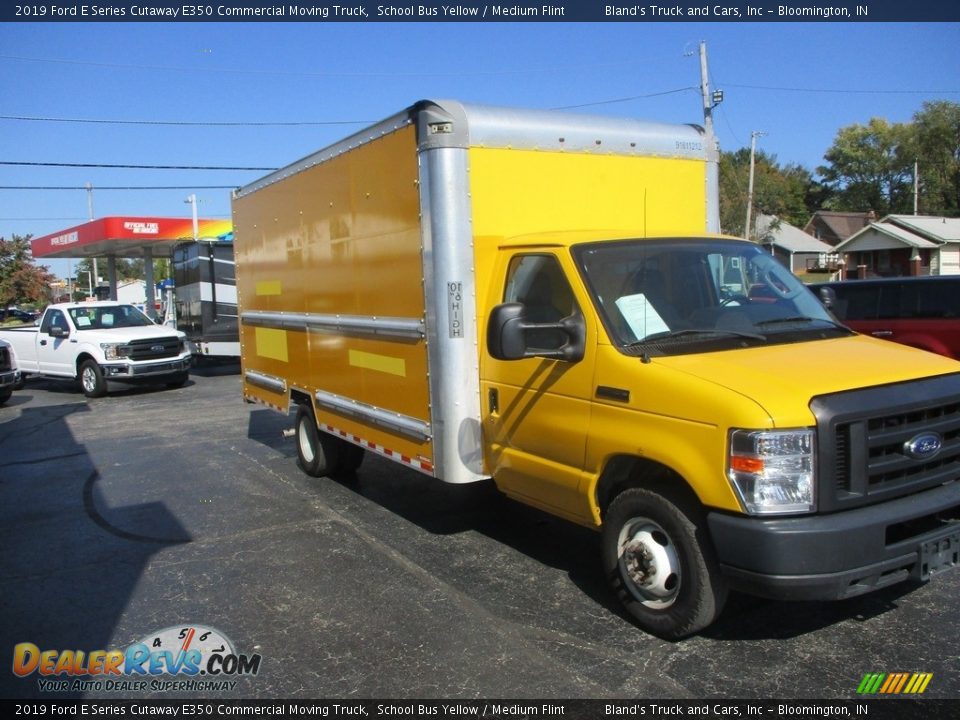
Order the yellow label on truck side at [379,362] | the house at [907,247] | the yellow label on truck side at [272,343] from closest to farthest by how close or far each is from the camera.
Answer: the yellow label on truck side at [379,362]
the yellow label on truck side at [272,343]
the house at [907,247]

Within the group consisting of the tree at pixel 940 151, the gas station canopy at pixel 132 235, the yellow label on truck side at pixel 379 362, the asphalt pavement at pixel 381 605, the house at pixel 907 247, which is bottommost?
the asphalt pavement at pixel 381 605

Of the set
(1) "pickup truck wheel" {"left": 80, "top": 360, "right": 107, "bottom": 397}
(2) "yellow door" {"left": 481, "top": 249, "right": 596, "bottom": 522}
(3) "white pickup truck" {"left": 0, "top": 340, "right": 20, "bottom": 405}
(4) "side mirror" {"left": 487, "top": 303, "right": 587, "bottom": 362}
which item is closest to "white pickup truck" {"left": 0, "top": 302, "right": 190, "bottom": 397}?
(1) "pickup truck wheel" {"left": 80, "top": 360, "right": 107, "bottom": 397}

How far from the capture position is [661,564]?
4.16 meters

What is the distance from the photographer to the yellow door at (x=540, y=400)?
4.58 m

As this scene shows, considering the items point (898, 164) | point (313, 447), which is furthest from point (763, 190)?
point (313, 447)

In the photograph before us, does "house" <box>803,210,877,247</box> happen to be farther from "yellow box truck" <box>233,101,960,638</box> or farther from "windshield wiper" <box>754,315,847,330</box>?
"windshield wiper" <box>754,315,847,330</box>

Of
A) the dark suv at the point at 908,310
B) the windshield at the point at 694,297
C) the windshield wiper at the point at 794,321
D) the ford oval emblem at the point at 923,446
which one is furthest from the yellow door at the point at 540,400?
the dark suv at the point at 908,310

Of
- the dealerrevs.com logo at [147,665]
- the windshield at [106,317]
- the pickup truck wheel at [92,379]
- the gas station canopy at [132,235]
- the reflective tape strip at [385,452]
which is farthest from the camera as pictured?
the gas station canopy at [132,235]

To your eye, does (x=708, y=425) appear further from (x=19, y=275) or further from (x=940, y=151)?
(x=19, y=275)

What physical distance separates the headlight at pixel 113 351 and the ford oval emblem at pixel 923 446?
1537cm

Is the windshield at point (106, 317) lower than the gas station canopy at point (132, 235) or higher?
lower

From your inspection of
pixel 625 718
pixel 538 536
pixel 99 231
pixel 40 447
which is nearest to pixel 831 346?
pixel 625 718

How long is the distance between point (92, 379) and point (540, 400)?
1418 cm

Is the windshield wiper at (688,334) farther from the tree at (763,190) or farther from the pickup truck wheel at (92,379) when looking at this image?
the tree at (763,190)
